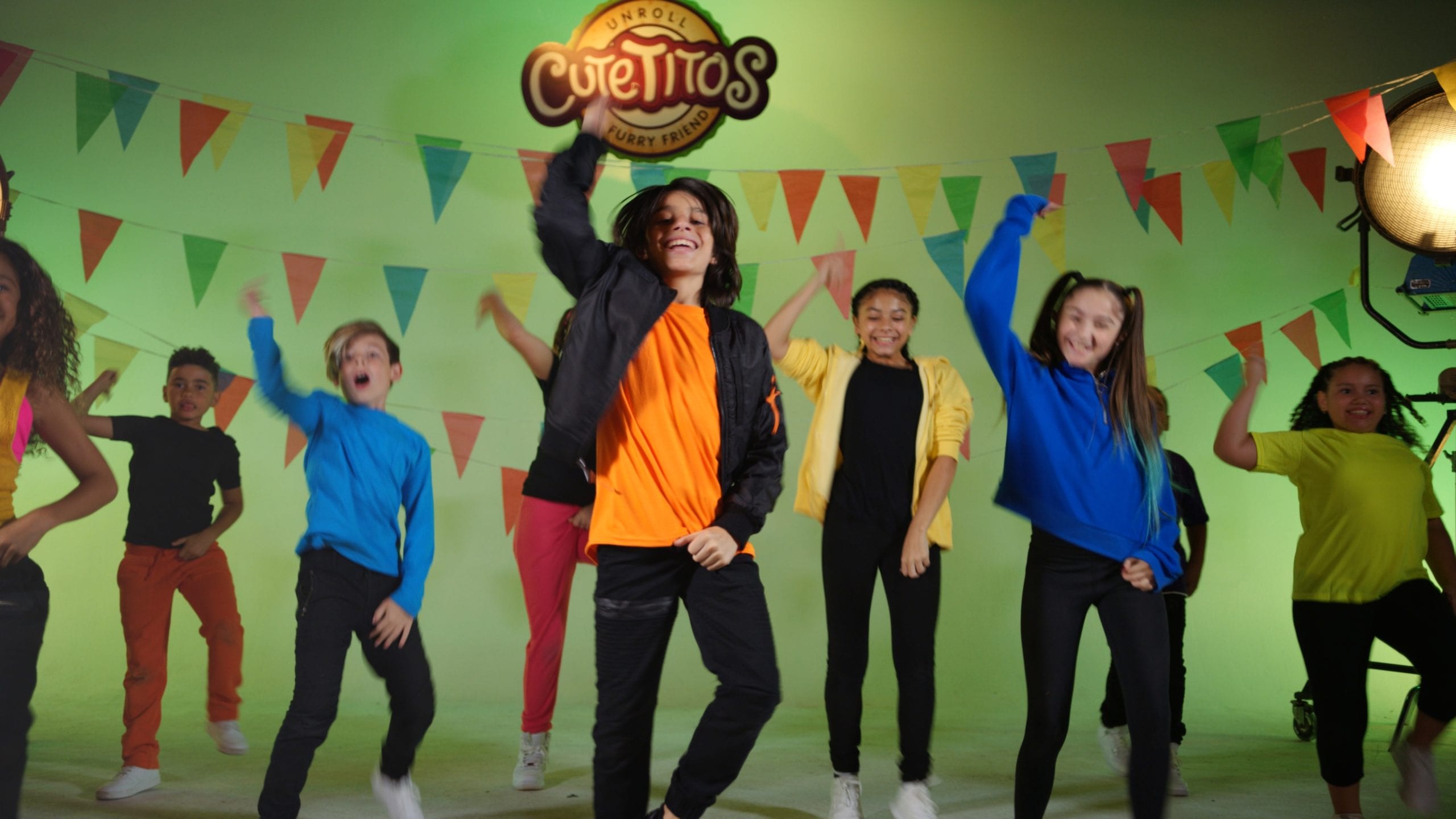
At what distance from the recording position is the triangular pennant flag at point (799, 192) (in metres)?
3.80

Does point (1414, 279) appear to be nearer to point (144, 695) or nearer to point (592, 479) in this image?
point (592, 479)

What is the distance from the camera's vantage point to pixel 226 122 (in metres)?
3.98

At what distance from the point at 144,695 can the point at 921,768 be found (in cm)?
185

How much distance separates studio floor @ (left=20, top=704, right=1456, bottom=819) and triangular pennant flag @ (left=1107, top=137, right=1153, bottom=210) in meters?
1.80

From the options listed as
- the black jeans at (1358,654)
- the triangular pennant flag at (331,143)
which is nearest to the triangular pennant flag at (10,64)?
the triangular pennant flag at (331,143)

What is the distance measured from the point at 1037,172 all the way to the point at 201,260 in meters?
2.86

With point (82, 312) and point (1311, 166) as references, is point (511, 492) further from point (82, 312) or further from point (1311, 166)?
point (1311, 166)

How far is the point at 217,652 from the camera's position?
3021 millimetres

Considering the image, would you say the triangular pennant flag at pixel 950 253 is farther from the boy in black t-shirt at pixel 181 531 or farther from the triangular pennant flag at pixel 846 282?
the boy in black t-shirt at pixel 181 531

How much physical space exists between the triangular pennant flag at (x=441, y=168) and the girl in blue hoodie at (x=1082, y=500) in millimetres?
2172

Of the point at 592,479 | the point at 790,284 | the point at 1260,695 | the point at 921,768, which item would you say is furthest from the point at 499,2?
the point at 1260,695

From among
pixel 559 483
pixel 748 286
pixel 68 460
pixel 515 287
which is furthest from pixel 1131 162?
pixel 68 460

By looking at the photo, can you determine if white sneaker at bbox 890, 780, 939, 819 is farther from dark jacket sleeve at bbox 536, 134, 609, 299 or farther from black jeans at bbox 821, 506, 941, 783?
dark jacket sleeve at bbox 536, 134, 609, 299

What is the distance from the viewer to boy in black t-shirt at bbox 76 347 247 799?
2861mm
